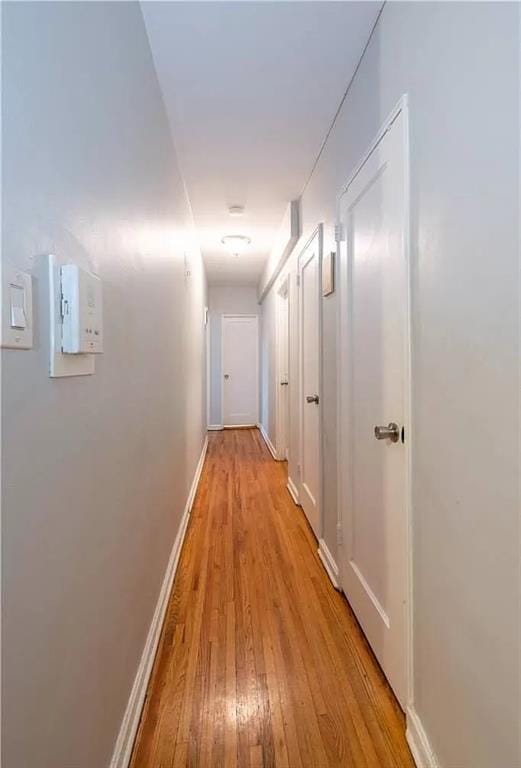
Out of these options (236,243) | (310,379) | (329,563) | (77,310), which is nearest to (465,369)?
(77,310)

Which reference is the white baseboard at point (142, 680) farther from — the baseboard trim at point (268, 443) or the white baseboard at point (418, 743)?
the baseboard trim at point (268, 443)

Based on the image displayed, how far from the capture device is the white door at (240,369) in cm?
660

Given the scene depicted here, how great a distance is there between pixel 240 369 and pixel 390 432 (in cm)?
549

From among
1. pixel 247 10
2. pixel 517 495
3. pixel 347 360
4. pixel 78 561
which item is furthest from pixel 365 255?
pixel 78 561

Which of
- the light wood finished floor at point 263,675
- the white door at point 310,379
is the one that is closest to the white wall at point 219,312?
the white door at point 310,379

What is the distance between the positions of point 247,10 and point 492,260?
1336 millimetres

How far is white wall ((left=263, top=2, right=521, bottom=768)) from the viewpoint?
27.9 inches

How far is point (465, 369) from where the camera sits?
852 mm

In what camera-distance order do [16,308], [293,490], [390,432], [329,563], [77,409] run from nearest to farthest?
[16,308]
[77,409]
[390,432]
[329,563]
[293,490]

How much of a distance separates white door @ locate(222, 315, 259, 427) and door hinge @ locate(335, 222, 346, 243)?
4817mm

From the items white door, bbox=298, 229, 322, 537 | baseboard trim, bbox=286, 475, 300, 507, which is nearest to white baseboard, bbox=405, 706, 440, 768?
white door, bbox=298, 229, 322, 537

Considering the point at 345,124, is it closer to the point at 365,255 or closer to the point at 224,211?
the point at 365,255

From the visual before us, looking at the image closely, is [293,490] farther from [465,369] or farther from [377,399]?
[465,369]

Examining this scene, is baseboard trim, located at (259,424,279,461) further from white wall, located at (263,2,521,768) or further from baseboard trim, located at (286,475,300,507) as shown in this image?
white wall, located at (263,2,521,768)
